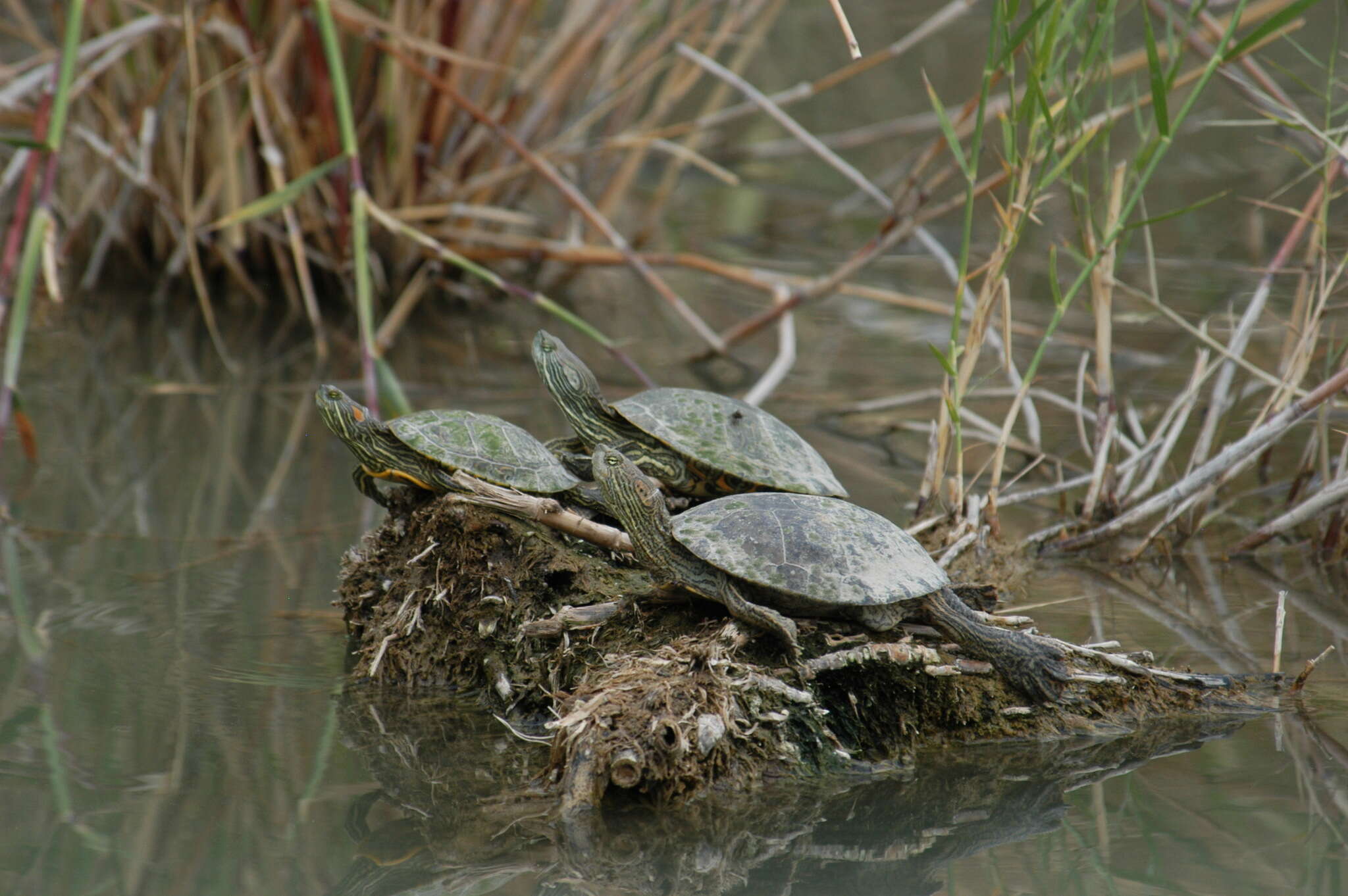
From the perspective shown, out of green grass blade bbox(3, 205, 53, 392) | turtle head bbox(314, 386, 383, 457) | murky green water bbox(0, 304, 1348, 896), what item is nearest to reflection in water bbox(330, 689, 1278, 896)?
murky green water bbox(0, 304, 1348, 896)

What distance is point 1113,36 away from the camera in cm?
318

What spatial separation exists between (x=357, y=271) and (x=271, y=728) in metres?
1.64

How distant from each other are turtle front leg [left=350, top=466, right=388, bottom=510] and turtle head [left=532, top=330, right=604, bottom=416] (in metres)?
0.49

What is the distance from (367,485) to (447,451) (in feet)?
1.26

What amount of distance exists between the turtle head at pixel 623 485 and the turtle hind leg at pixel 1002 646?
58cm

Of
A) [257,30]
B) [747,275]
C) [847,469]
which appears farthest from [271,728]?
[257,30]

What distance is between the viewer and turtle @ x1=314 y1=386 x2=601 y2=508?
2750 mm

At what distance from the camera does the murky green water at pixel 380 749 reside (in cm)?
204

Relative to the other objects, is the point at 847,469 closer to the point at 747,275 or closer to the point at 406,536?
the point at 747,275

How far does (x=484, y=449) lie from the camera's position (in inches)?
110

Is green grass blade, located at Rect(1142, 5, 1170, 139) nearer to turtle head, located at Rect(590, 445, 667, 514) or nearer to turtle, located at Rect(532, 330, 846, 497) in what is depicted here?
turtle, located at Rect(532, 330, 846, 497)

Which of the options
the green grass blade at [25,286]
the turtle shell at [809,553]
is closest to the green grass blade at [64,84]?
the green grass blade at [25,286]

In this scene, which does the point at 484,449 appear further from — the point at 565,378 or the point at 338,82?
the point at 338,82

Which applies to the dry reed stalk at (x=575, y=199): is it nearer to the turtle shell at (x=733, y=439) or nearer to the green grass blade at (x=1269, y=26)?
the turtle shell at (x=733, y=439)
